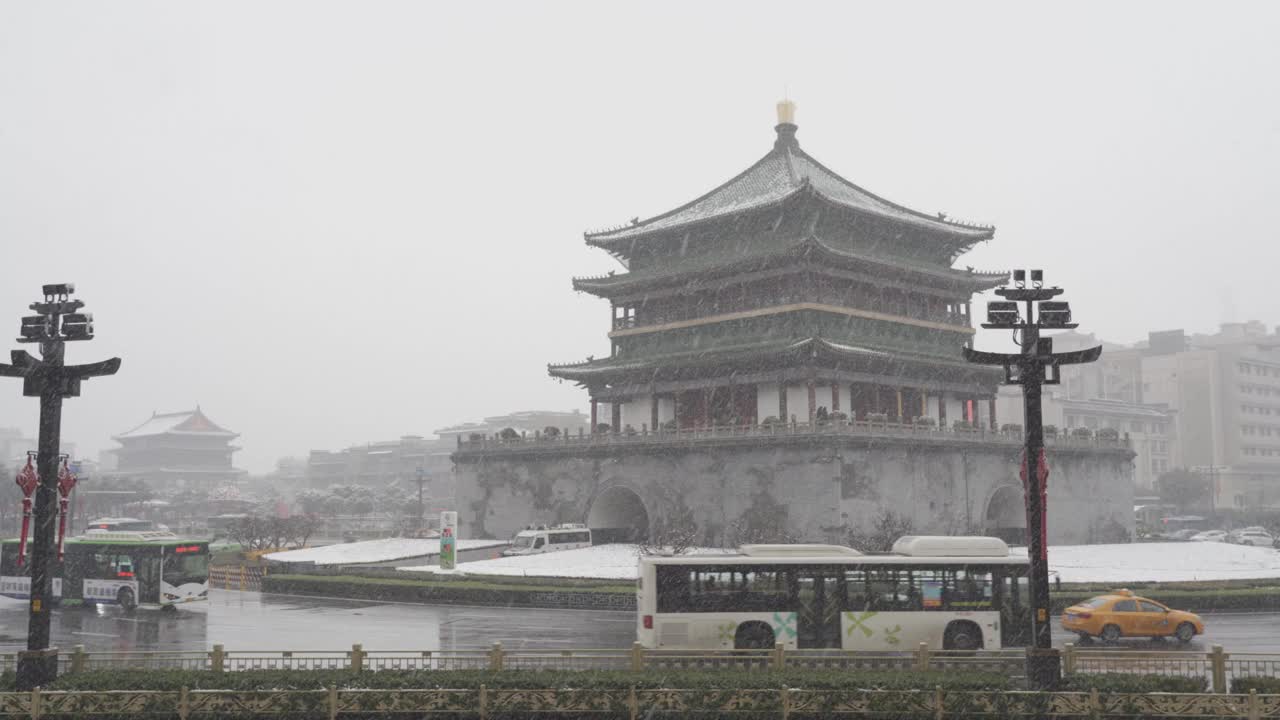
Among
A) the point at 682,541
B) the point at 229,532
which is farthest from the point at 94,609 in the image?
the point at 229,532

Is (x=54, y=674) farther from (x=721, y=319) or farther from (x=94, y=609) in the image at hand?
(x=721, y=319)

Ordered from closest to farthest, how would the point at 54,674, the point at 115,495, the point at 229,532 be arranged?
1. the point at 54,674
2. the point at 229,532
3. the point at 115,495

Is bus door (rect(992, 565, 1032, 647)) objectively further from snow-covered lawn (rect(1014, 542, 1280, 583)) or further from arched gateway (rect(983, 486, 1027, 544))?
arched gateway (rect(983, 486, 1027, 544))

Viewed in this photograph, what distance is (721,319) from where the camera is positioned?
49562 mm

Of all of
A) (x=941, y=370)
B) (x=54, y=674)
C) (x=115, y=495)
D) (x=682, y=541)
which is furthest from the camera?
(x=115, y=495)

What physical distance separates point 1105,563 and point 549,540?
2097cm

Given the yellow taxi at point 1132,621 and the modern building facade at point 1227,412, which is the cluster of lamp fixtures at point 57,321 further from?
the modern building facade at point 1227,412

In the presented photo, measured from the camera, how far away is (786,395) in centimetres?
4628

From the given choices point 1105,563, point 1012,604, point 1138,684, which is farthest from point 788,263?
point 1138,684

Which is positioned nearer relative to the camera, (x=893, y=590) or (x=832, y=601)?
(x=832, y=601)

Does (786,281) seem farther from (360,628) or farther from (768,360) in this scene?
(360,628)

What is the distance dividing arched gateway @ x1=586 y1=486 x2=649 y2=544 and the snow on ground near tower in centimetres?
314

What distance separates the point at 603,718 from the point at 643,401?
1498 inches

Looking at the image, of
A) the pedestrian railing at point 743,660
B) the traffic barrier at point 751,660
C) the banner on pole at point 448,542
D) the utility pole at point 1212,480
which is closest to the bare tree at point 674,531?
the banner on pole at point 448,542
